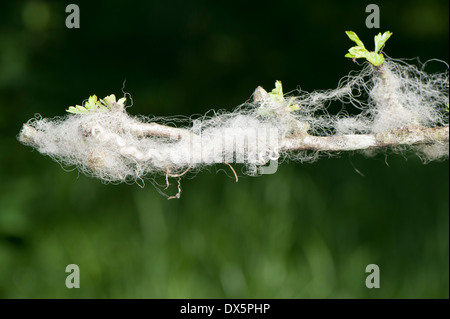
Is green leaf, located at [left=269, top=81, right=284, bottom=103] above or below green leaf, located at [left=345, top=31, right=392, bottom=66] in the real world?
below

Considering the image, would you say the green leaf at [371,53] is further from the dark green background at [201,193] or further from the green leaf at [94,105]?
the dark green background at [201,193]

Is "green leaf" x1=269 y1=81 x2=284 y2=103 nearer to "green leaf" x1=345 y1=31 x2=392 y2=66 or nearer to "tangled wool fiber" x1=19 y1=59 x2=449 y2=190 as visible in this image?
"tangled wool fiber" x1=19 y1=59 x2=449 y2=190

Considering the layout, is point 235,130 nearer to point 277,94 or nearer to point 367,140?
point 277,94

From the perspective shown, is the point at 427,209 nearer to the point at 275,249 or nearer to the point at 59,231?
the point at 275,249

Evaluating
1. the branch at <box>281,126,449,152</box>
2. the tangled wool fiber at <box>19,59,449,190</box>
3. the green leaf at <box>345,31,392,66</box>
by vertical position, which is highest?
the green leaf at <box>345,31,392,66</box>

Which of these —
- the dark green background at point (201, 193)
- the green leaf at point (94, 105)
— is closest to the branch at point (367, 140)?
the green leaf at point (94, 105)

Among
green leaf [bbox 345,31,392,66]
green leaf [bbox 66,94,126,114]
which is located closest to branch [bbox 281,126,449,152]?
green leaf [bbox 345,31,392,66]
